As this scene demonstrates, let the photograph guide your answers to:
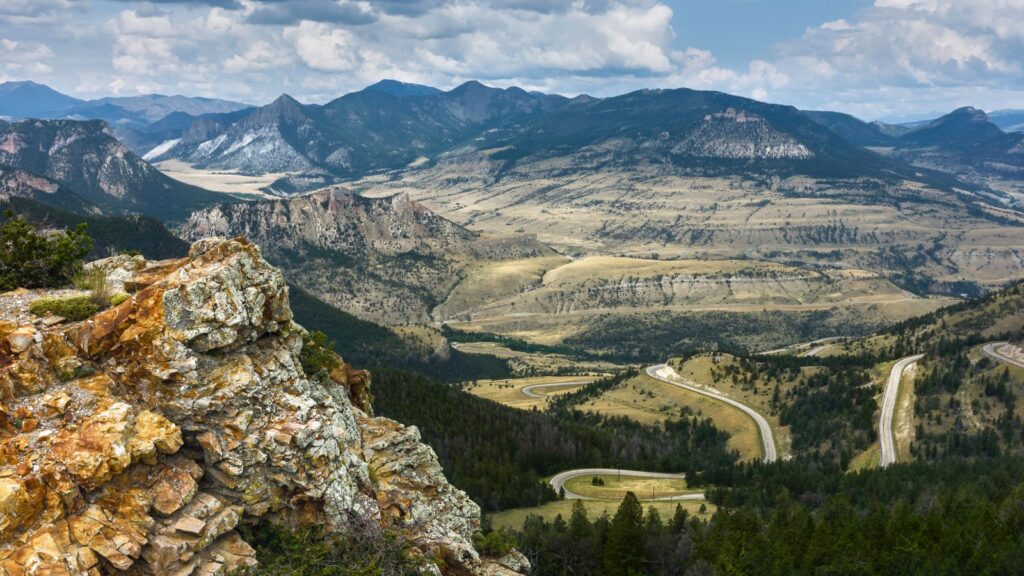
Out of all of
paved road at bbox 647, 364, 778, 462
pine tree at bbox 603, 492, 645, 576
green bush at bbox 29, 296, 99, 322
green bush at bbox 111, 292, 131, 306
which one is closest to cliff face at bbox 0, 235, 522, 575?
green bush at bbox 29, 296, 99, 322

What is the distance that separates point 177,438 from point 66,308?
335 inches

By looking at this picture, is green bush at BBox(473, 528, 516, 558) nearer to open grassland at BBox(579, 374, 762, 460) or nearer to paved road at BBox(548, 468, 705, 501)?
paved road at BBox(548, 468, 705, 501)

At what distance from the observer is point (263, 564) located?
1106 inches

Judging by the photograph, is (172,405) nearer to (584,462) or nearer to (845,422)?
(584,462)

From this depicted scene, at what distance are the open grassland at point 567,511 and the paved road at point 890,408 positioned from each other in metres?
43.3

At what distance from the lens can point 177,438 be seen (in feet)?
88.4

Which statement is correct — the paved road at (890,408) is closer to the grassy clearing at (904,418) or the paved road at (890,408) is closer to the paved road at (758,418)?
the grassy clearing at (904,418)

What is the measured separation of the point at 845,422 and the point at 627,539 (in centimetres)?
9938

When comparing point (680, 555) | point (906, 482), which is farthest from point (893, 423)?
point (680, 555)

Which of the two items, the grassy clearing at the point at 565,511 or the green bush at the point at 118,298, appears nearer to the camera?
the green bush at the point at 118,298

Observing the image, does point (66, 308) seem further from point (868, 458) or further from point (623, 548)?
point (868, 458)

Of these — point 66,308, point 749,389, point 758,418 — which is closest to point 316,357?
point 66,308

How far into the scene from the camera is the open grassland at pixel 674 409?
521ft

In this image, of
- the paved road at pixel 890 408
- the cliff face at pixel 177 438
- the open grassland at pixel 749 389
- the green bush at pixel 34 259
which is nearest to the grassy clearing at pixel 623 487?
the paved road at pixel 890 408
